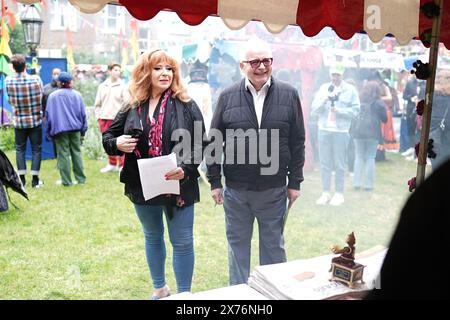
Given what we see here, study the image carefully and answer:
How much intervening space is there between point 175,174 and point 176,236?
0.39 m

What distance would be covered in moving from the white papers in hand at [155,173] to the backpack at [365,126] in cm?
450

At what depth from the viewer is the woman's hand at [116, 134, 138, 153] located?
255 cm

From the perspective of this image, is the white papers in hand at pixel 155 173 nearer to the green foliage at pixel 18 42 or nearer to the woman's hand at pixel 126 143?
the woman's hand at pixel 126 143

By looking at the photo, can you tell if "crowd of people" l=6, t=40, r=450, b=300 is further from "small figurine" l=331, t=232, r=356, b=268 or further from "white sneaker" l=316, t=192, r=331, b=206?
"white sneaker" l=316, t=192, r=331, b=206

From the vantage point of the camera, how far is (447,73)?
5805 mm

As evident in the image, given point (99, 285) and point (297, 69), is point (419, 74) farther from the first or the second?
point (297, 69)

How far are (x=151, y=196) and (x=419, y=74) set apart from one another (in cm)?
154

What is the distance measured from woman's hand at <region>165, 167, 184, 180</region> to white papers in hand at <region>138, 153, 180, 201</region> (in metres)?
0.02

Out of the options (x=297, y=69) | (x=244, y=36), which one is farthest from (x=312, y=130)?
(x=244, y=36)

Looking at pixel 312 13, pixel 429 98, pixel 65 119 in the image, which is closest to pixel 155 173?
pixel 312 13

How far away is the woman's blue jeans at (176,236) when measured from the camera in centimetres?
270

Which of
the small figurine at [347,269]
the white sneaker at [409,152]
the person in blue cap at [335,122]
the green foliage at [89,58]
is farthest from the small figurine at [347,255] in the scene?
the green foliage at [89,58]

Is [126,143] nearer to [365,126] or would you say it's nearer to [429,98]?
[429,98]

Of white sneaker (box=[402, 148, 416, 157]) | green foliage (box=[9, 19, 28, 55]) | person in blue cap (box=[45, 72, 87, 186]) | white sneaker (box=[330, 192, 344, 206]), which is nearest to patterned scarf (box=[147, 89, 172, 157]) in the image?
person in blue cap (box=[45, 72, 87, 186])
